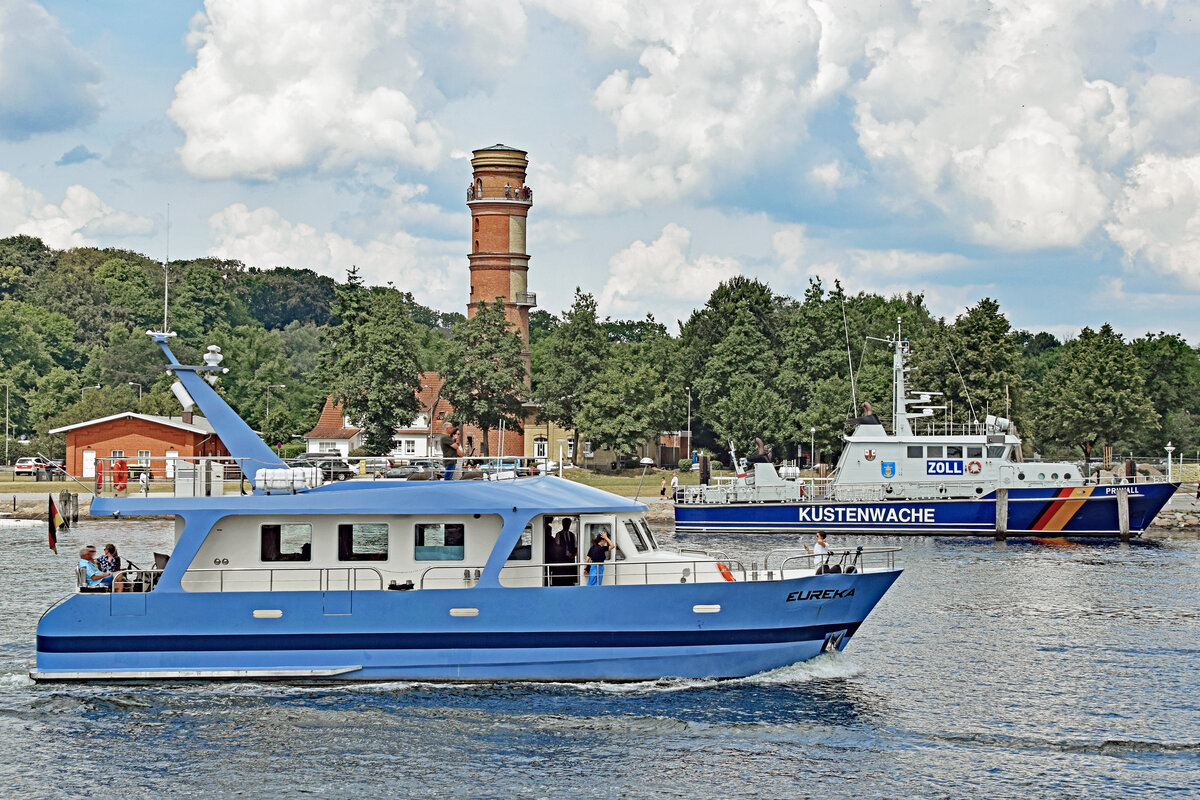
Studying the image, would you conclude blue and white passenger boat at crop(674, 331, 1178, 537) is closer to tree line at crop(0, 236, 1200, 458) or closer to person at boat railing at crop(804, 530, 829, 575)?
tree line at crop(0, 236, 1200, 458)

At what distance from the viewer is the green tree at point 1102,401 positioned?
8669 cm

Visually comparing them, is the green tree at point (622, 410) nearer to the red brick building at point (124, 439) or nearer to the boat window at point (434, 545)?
the red brick building at point (124, 439)

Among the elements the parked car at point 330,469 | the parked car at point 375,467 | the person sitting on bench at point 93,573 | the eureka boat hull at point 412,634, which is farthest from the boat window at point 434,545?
the person sitting on bench at point 93,573

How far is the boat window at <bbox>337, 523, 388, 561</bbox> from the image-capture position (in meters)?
24.7

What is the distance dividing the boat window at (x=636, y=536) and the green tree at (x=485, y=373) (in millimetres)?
61073

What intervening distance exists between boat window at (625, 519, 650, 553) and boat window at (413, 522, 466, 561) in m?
3.28

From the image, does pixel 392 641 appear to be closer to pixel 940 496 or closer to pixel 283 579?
pixel 283 579

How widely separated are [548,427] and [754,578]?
2984 inches

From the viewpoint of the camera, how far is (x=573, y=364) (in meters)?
94.3

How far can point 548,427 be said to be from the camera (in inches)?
3967

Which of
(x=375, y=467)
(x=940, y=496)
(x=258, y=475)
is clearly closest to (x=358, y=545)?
(x=258, y=475)

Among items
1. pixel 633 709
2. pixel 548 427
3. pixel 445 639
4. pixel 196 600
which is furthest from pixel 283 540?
pixel 548 427

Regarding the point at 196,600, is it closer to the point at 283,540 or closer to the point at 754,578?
the point at 283,540

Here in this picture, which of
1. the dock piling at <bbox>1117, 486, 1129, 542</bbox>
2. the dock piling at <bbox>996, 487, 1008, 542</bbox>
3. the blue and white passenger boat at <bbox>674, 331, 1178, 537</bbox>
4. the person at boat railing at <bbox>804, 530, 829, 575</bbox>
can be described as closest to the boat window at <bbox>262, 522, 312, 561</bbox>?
the person at boat railing at <bbox>804, 530, 829, 575</bbox>
